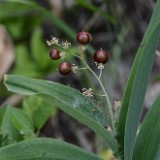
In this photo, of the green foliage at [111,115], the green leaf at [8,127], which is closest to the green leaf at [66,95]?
the green foliage at [111,115]

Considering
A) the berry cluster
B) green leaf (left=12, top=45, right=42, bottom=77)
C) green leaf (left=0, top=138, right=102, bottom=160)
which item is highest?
green leaf (left=12, top=45, right=42, bottom=77)

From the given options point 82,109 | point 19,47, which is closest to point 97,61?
point 82,109

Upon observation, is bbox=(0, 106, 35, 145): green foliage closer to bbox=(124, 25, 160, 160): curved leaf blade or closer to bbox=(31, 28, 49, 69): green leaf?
bbox=(124, 25, 160, 160): curved leaf blade

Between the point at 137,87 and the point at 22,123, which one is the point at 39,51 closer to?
the point at 22,123

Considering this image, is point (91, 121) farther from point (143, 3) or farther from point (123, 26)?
point (143, 3)

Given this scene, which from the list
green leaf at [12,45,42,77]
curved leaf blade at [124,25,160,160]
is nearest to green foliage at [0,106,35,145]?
curved leaf blade at [124,25,160,160]

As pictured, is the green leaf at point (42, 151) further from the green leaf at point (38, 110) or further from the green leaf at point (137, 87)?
the green leaf at point (38, 110)
